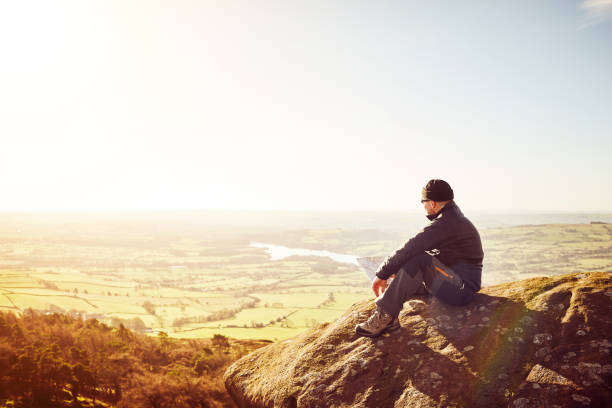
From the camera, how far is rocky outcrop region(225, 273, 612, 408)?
470 centimetres

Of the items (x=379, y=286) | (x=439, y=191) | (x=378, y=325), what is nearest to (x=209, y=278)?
(x=379, y=286)

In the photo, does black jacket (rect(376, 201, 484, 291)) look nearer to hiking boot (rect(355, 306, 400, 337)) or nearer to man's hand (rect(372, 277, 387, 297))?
man's hand (rect(372, 277, 387, 297))

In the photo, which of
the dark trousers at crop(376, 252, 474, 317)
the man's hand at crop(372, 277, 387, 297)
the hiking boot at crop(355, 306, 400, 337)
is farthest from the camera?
the man's hand at crop(372, 277, 387, 297)

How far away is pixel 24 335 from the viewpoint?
10727 millimetres

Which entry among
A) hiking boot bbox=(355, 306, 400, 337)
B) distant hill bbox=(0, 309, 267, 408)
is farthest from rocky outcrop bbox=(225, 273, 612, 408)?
distant hill bbox=(0, 309, 267, 408)

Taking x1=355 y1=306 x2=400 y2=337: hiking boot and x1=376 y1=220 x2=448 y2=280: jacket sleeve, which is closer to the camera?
x1=376 y1=220 x2=448 y2=280: jacket sleeve

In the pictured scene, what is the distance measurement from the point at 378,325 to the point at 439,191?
10.5ft

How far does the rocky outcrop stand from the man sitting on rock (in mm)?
572

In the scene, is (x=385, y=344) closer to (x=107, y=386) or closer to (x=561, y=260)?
(x=107, y=386)

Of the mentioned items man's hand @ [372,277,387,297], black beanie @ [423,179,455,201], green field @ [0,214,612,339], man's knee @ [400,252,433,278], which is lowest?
green field @ [0,214,612,339]

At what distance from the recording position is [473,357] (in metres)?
5.60

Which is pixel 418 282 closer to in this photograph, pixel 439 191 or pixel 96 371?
pixel 439 191

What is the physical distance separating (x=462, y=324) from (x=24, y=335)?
541 inches

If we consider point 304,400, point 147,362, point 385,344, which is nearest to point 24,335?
point 147,362
